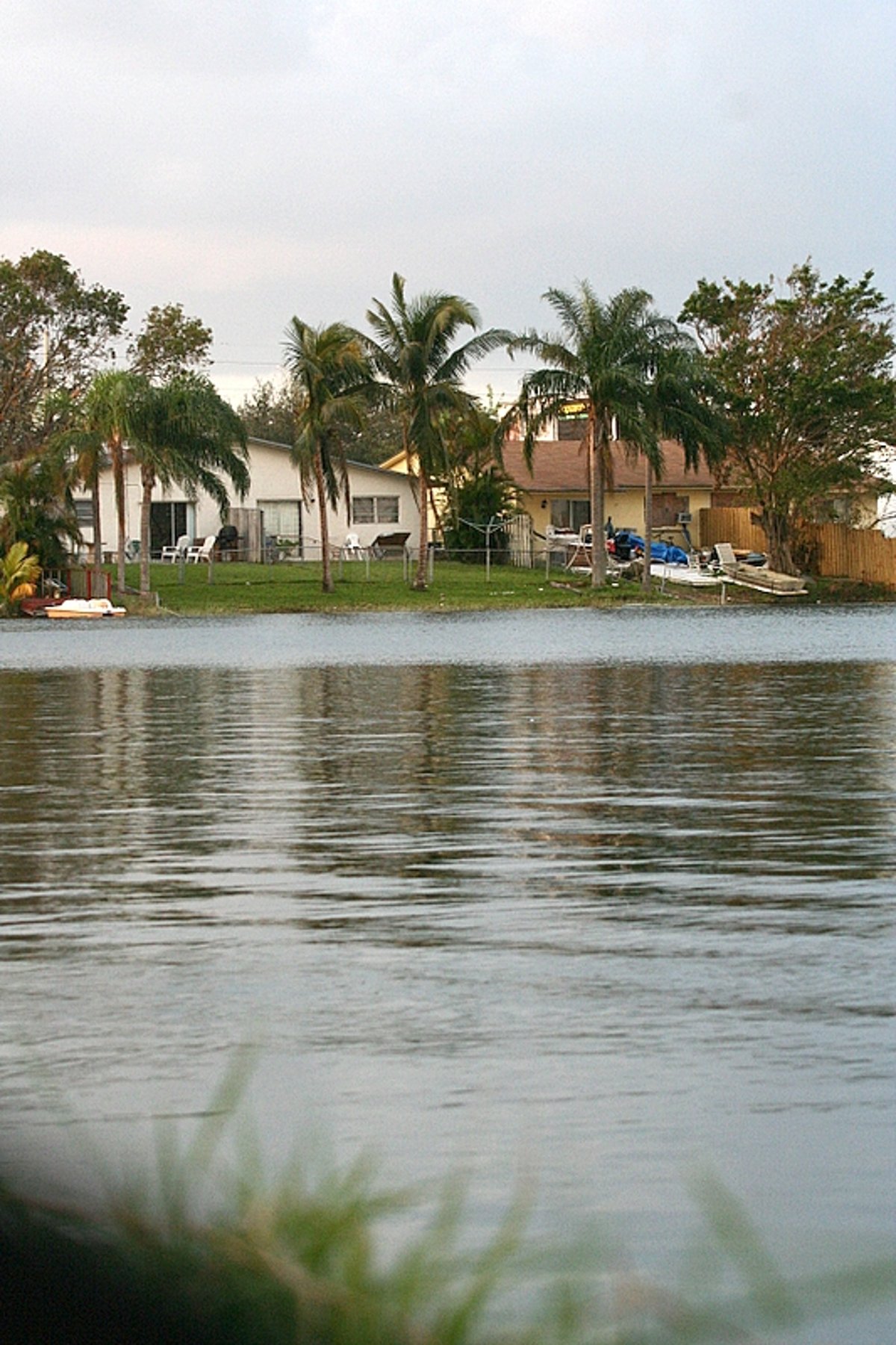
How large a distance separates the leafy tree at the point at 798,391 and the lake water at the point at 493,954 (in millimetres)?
46354

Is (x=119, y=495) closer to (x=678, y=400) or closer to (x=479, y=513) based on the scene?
(x=479, y=513)

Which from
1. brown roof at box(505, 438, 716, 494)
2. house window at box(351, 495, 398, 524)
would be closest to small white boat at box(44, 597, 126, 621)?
house window at box(351, 495, 398, 524)

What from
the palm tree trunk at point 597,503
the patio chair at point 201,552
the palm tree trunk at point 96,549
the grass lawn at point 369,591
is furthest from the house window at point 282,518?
the palm tree trunk at point 96,549

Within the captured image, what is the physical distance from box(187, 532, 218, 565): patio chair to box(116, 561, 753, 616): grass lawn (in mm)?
750

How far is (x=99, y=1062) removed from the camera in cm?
541

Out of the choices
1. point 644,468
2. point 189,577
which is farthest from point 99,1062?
point 644,468

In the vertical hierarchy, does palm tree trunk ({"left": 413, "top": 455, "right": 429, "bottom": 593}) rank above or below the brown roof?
below

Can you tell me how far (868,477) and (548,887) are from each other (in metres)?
57.9

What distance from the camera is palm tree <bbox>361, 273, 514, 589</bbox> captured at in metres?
55.8

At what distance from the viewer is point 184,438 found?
5312cm

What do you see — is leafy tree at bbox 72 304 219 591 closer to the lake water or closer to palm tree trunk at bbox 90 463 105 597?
palm tree trunk at bbox 90 463 105 597

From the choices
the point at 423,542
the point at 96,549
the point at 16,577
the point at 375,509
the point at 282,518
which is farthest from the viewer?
the point at 375,509

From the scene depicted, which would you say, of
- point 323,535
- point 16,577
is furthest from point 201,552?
point 16,577

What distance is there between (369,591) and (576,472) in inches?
742
